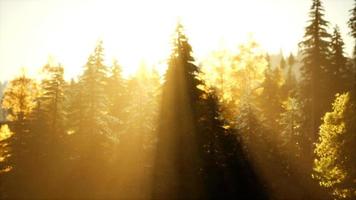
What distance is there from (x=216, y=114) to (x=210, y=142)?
2624 millimetres

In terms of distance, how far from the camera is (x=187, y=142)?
87.2 feet

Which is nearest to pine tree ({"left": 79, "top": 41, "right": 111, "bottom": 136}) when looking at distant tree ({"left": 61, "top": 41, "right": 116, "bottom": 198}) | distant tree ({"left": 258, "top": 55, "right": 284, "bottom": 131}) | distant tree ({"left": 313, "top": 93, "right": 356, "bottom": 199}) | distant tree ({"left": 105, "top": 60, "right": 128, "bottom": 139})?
distant tree ({"left": 61, "top": 41, "right": 116, "bottom": 198})

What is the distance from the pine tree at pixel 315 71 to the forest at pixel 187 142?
10cm

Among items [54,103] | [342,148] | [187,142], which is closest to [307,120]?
[342,148]

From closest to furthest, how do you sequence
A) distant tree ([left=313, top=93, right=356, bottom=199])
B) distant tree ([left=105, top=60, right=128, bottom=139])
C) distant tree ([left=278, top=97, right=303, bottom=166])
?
distant tree ([left=313, top=93, right=356, bottom=199]) → distant tree ([left=278, top=97, right=303, bottom=166]) → distant tree ([left=105, top=60, right=128, bottom=139])

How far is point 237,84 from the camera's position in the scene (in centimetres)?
5131

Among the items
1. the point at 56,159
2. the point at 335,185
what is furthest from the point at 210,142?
the point at 56,159

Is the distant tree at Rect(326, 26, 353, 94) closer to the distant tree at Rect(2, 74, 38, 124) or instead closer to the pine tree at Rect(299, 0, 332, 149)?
the pine tree at Rect(299, 0, 332, 149)

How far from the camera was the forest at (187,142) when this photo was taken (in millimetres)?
26172

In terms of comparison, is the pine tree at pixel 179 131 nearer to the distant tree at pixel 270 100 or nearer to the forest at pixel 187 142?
the forest at pixel 187 142

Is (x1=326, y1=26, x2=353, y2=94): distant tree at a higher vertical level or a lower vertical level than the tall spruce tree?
higher

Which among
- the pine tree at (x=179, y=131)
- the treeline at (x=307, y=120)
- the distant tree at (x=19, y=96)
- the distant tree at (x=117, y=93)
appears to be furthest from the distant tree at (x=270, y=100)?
the distant tree at (x=19, y=96)

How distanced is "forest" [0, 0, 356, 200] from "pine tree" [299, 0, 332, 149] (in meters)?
0.10

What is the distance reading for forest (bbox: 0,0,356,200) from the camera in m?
Result: 26.2
